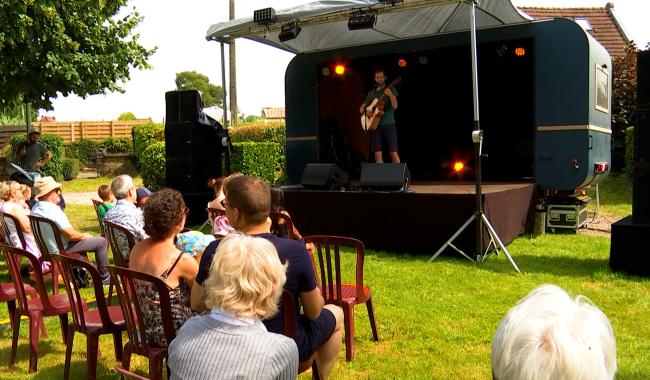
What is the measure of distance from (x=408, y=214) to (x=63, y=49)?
19.8 feet

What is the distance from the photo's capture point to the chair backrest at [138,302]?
2395 millimetres

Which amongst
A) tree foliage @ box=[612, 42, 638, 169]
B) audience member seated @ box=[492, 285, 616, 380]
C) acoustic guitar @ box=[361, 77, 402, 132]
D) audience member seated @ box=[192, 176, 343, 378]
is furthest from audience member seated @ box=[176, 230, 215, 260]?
tree foliage @ box=[612, 42, 638, 169]

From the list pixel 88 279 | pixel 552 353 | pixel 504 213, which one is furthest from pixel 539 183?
pixel 552 353

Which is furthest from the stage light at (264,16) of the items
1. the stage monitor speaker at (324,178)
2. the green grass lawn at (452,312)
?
the green grass lawn at (452,312)

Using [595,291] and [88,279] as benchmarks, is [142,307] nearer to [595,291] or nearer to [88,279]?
[88,279]

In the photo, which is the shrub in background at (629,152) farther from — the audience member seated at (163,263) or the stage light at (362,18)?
the audience member seated at (163,263)

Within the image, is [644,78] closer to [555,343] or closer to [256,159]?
[555,343]

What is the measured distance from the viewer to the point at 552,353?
1114mm

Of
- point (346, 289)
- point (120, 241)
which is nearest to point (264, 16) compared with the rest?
point (120, 241)

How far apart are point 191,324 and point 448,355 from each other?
2042 mm

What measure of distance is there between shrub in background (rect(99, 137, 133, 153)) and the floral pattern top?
19.8m

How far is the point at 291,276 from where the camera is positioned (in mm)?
2357

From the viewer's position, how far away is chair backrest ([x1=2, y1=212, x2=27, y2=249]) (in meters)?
4.71

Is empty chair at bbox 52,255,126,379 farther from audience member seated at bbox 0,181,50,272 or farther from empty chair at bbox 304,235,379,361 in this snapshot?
audience member seated at bbox 0,181,50,272
